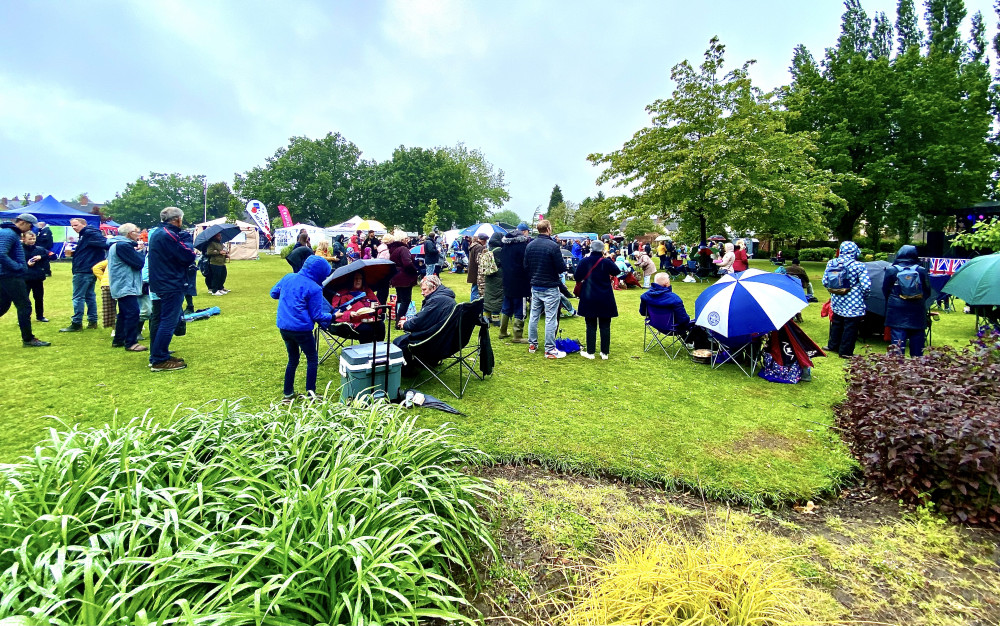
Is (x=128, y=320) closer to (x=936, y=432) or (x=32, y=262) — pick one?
(x=32, y=262)

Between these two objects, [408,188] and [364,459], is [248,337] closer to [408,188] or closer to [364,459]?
[364,459]

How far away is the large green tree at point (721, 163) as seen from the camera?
1720 centimetres

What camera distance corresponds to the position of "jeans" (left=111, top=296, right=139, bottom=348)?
21.1 ft

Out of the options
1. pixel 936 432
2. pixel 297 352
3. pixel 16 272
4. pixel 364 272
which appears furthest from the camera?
pixel 16 272

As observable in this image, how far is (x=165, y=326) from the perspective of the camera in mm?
5598

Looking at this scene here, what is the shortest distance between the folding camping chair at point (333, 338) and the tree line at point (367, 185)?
153 ft

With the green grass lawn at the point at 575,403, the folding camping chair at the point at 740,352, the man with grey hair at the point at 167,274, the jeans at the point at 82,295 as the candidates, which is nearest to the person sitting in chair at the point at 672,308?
the folding camping chair at the point at 740,352

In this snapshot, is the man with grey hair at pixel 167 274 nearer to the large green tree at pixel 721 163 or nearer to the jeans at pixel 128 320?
the jeans at pixel 128 320

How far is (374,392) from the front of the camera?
4.28 metres

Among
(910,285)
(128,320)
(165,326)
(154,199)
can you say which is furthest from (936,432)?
(154,199)

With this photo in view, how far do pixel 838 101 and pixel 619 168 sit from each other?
13589 mm

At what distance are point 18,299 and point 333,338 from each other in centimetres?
432

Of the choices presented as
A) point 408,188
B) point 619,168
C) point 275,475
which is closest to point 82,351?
point 275,475

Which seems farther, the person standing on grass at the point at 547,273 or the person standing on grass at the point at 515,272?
the person standing on grass at the point at 515,272
